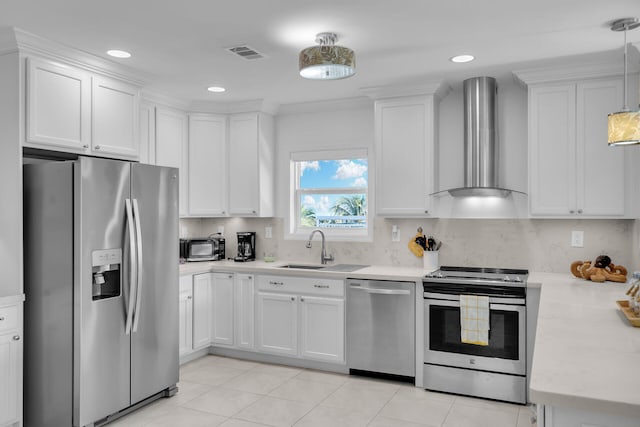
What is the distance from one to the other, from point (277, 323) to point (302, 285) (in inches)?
17.0

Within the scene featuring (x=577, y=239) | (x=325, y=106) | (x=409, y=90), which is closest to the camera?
(x=577, y=239)

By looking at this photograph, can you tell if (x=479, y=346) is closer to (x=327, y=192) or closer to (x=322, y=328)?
(x=322, y=328)

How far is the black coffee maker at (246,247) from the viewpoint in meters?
5.04

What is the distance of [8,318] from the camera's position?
9.59 ft

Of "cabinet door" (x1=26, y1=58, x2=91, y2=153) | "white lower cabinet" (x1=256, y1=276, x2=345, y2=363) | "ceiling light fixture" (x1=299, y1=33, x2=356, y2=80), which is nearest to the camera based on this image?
"ceiling light fixture" (x1=299, y1=33, x2=356, y2=80)

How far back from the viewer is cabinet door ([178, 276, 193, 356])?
4.37 meters

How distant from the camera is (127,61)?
3.58 meters

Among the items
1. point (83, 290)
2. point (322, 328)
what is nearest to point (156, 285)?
point (83, 290)

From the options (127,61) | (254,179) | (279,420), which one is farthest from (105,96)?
(279,420)

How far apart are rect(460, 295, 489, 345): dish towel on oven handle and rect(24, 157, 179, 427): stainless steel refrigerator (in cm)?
228

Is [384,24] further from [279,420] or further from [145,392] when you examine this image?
[145,392]

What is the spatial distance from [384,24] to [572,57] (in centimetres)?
151

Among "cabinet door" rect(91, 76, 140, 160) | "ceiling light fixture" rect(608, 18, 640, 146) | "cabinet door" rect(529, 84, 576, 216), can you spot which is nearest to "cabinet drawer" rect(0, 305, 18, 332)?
"cabinet door" rect(91, 76, 140, 160)

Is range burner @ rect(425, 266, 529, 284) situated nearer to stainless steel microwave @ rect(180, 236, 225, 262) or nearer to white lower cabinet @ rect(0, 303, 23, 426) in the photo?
stainless steel microwave @ rect(180, 236, 225, 262)
